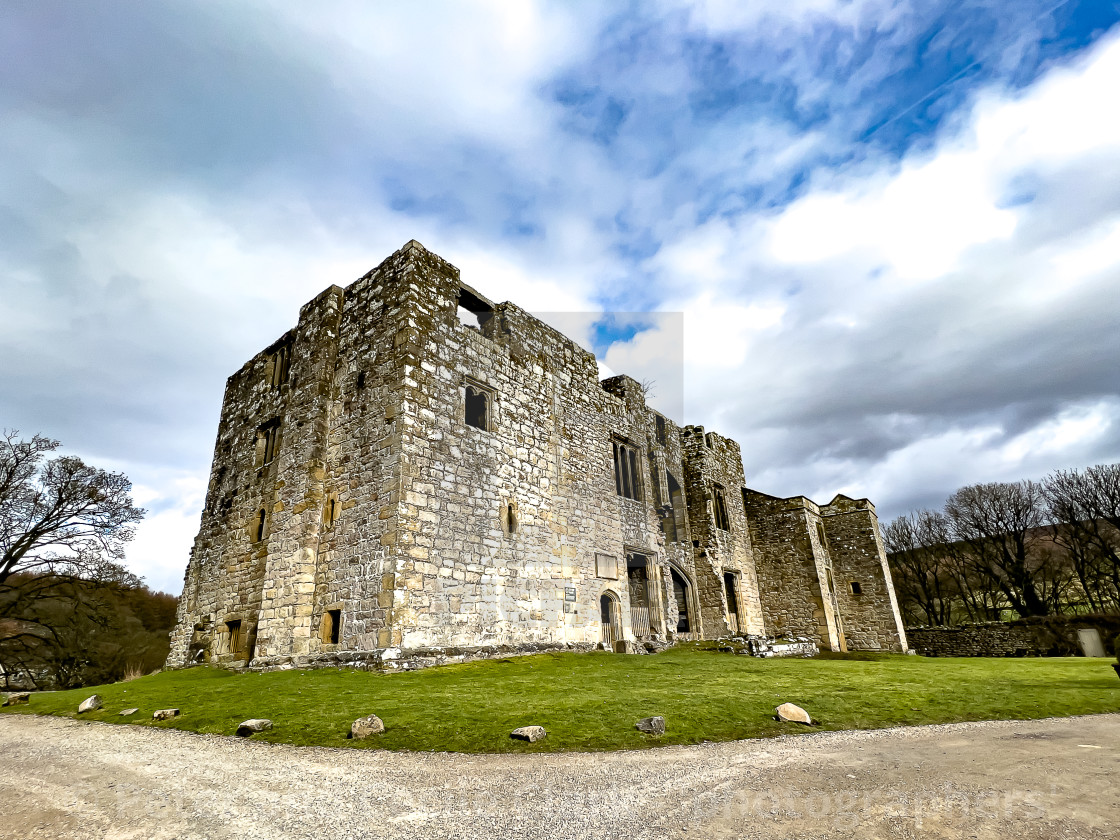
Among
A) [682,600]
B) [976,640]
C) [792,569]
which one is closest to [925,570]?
[976,640]

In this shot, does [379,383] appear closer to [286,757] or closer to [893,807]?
[286,757]

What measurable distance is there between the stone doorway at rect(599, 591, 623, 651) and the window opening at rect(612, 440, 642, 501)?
4234 mm

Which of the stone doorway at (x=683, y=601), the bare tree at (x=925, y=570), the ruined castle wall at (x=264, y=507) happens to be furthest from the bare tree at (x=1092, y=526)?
the ruined castle wall at (x=264, y=507)

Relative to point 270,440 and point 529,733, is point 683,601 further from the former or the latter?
point 529,733

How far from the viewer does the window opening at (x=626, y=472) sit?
22469 millimetres

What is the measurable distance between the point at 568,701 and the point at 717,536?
1935 cm

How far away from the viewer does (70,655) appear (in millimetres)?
21609

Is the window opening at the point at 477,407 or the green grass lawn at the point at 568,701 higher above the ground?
the window opening at the point at 477,407

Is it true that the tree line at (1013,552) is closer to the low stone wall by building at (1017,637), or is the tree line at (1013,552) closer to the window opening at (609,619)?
the low stone wall by building at (1017,637)

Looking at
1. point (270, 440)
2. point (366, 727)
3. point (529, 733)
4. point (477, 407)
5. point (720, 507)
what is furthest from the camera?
point (720, 507)

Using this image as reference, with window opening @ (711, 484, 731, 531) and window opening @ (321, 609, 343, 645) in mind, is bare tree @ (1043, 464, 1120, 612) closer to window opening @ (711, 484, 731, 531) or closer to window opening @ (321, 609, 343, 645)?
window opening @ (711, 484, 731, 531)

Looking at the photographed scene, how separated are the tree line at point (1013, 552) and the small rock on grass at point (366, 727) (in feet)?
131

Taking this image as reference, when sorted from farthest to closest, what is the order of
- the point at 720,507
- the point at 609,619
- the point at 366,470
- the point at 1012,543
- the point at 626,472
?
the point at 1012,543 < the point at 720,507 < the point at 626,472 < the point at 609,619 < the point at 366,470

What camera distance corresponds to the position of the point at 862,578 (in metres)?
29.2
